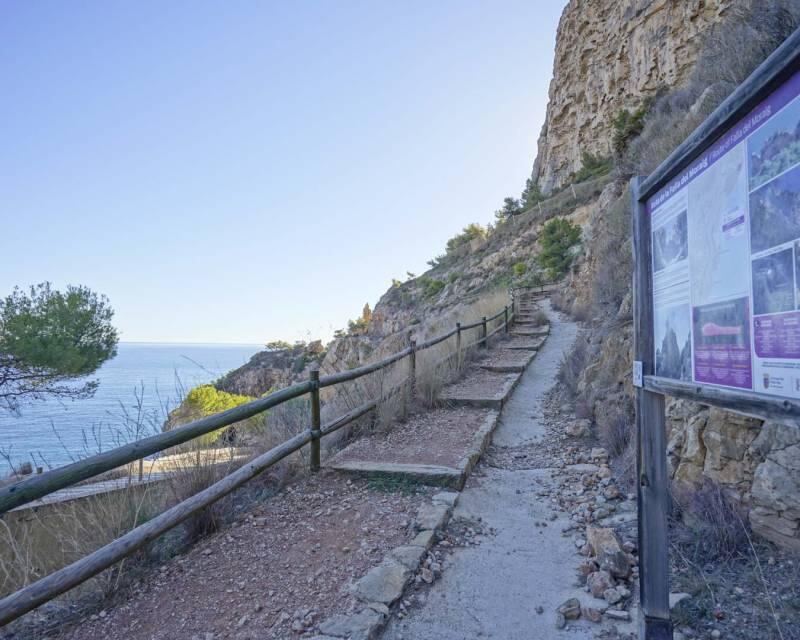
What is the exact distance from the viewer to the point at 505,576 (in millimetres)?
2668

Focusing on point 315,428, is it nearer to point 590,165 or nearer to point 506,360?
point 506,360

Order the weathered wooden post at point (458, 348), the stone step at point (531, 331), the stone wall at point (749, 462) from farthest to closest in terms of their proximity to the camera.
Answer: the stone step at point (531, 331), the weathered wooden post at point (458, 348), the stone wall at point (749, 462)

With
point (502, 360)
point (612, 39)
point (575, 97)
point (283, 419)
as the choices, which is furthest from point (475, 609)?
point (575, 97)

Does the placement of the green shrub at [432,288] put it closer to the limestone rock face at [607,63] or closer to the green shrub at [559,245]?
the green shrub at [559,245]

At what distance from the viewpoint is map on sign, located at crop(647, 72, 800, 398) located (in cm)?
117

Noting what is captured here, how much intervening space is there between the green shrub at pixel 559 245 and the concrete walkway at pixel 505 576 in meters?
17.3

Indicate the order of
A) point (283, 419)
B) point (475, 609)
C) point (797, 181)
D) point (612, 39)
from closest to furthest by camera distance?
1. point (797, 181)
2. point (475, 609)
3. point (283, 419)
4. point (612, 39)

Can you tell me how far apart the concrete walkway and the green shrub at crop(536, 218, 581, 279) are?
17.3m

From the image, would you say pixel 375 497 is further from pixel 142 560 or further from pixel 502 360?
pixel 502 360

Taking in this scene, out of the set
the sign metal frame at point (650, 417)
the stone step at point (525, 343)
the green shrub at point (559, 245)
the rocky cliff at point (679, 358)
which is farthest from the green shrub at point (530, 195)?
the sign metal frame at point (650, 417)

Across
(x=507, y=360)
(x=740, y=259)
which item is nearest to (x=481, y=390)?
(x=507, y=360)

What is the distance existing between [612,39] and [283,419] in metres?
37.4

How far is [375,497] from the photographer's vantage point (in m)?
3.70

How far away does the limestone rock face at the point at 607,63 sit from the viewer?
79.7 ft
